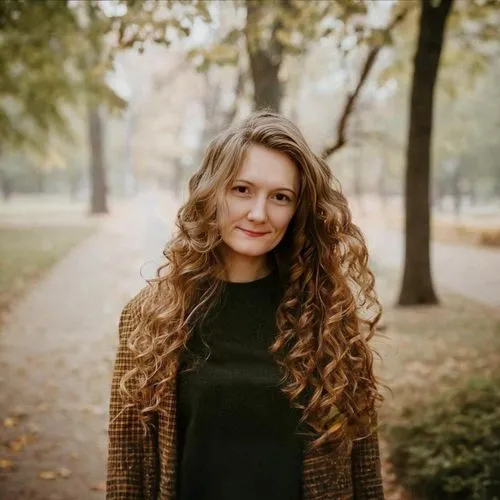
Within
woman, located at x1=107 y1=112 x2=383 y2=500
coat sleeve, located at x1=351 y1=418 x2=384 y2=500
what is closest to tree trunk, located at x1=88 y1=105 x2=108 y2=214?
woman, located at x1=107 y1=112 x2=383 y2=500

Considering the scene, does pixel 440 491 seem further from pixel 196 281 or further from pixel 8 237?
pixel 8 237

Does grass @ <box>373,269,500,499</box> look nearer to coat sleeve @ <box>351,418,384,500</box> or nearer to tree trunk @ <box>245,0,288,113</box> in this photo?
coat sleeve @ <box>351,418,384,500</box>

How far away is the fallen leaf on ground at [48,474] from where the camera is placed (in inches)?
173

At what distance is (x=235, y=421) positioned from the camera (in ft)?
6.81

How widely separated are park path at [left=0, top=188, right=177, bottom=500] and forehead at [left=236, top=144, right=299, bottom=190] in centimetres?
72

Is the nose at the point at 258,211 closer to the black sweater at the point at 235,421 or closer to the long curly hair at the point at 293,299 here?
the long curly hair at the point at 293,299

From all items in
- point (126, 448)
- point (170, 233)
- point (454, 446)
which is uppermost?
point (170, 233)

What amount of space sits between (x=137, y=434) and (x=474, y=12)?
21.9ft

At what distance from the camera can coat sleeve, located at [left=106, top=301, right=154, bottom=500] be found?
2137 millimetres

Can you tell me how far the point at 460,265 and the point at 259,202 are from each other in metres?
15.3

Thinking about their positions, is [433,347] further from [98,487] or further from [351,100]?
[98,487]

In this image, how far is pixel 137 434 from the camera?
218 cm

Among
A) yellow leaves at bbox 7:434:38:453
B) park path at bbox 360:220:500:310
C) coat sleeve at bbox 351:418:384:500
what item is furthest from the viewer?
park path at bbox 360:220:500:310

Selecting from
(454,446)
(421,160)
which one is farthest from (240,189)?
(421,160)
